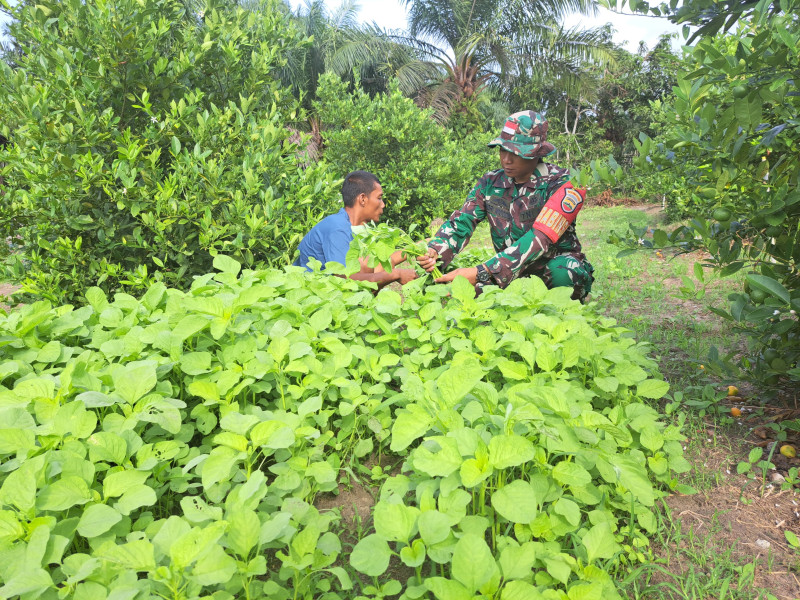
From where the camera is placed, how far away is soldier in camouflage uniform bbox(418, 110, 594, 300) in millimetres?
3334

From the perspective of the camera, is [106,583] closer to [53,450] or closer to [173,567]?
[173,567]

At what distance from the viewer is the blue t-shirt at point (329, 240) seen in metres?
3.52

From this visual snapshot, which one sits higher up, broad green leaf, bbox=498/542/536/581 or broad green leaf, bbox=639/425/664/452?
broad green leaf, bbox=498/542/536/581

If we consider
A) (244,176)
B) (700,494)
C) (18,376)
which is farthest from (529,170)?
(18,376)

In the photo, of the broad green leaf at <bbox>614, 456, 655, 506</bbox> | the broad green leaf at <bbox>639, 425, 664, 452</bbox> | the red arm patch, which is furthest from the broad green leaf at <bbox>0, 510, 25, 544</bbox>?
the red arm patch

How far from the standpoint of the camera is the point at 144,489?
1.22 meters

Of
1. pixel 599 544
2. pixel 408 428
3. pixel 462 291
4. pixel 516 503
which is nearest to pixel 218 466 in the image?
pixel 408 428

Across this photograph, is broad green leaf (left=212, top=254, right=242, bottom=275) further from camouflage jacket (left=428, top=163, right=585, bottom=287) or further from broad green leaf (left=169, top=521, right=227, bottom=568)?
camouflage jacket (left=428, top=163, right=585, bottom=287)

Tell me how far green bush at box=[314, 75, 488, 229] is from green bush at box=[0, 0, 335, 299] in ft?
16.1

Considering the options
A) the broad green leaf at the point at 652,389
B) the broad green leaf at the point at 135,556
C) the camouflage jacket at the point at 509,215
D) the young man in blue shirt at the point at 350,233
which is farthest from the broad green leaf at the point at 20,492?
the camouflage jacket at the point at 509,215

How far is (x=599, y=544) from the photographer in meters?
1.28

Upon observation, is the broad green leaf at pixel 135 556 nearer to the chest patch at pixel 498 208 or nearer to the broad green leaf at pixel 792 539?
the broad green leaf at pixel 792 539

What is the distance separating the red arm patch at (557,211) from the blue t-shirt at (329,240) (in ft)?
4.19

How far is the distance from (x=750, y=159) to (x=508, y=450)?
170cm
